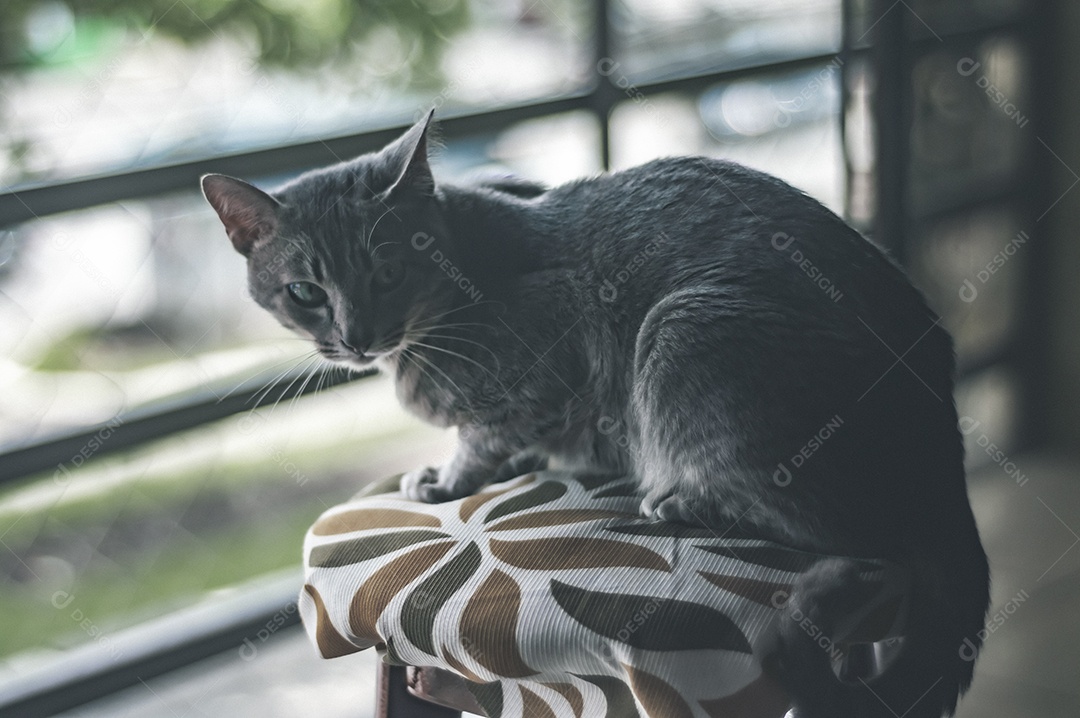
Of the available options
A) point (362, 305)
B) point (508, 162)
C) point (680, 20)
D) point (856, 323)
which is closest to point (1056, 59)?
point (680, 20)

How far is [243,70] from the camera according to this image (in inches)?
66.1

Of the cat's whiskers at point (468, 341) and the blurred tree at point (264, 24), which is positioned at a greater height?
the blurred tree at point (264, 24)

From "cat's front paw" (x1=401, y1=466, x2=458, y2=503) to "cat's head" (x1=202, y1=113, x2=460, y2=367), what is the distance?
0.15m

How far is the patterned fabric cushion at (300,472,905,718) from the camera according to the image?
746 mm

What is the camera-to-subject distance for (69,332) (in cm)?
158

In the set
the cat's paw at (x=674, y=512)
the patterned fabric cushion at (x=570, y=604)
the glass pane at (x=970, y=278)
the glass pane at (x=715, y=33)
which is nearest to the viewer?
the patterned fabric cushion at (x=570, y=604)

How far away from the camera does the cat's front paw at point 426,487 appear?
40.9 inches

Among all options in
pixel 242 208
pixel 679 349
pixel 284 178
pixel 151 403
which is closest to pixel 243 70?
pixel 284 178

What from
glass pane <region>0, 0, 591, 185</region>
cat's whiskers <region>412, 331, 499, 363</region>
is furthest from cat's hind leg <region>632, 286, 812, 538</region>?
glass pane <region>0, 0, 591, 185</region>

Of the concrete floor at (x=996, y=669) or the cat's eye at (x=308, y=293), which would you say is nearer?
the cat's eye at (x=308, y=293)

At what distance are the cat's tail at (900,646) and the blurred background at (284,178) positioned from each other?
630 mm

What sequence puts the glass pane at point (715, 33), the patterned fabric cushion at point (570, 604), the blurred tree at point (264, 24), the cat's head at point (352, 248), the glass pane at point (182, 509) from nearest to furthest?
the patterned fabric cushion at point (570, 604), the cat's head at point (352, 248), the blurred tree at point (264, 24), the glass pane at point (182, 509), the glass pane at point (715, 33)

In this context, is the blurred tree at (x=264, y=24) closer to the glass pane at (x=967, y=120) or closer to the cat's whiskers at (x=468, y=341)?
the cat's whiskers at (x=468, y=341)

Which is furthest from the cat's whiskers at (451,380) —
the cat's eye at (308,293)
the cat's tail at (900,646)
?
the cat's tail at (900,646)
